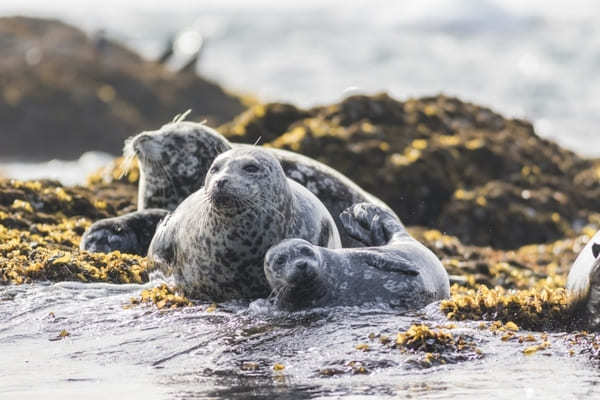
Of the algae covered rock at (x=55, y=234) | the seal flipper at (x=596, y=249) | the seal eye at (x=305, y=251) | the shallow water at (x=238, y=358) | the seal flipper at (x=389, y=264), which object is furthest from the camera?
the algae covered rock at (x=55, y=234)

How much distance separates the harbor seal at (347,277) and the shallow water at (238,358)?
0.51 ft

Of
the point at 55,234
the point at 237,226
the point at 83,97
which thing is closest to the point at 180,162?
the point at 55,234

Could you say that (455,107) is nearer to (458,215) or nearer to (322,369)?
(458,215)

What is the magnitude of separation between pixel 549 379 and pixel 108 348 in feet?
8.64

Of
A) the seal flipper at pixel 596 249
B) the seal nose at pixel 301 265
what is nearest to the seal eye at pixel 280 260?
the seal nose at pixel 301 265

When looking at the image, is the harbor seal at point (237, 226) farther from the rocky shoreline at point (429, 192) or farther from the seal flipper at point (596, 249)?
the seal flipper at point (596, 249)

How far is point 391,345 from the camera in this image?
5816mm

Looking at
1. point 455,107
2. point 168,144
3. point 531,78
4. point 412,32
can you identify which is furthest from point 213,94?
point 168,144

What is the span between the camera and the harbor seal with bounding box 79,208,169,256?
370 inches

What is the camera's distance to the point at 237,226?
23.6 ft

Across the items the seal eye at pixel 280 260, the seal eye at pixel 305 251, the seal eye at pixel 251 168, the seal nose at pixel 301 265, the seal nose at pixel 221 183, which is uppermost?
the seal eye at pixel 251 168

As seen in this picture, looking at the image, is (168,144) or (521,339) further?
(168,144)

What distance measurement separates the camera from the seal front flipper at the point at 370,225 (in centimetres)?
807

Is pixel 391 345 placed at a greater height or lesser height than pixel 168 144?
lesser
